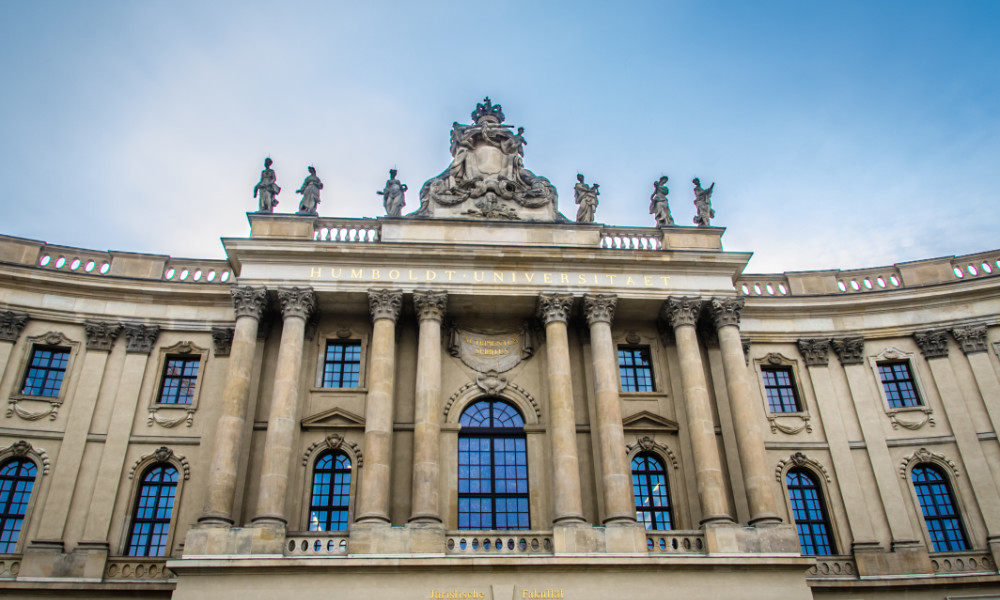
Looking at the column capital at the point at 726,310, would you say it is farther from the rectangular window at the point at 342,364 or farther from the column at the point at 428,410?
the rectangular window at the point at 342,364

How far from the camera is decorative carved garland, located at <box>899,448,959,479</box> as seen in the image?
26.6 m

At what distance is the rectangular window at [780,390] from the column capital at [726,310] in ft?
11.1

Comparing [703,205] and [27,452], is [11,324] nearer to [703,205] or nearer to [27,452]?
[27,452]

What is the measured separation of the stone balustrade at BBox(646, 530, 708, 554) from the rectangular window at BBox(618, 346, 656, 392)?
607cm

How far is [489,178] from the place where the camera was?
29234 millimetres

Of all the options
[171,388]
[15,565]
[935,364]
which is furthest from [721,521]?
[15,565]

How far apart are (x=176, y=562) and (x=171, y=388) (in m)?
8.04

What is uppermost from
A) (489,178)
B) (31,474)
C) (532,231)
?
(489,178)

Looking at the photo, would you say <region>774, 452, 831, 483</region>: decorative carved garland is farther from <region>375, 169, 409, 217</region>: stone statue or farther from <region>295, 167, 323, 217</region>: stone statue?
<region>295, 167, 323, 217</region>: stone statue

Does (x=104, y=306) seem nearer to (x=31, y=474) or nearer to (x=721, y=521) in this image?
(x=31, y=474)

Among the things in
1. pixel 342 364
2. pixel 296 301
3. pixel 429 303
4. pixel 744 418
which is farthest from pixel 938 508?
pixel 296 301

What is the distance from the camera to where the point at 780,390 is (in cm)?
2859

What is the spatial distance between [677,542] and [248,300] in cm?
1520

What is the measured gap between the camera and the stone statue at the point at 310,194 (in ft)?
91.1
